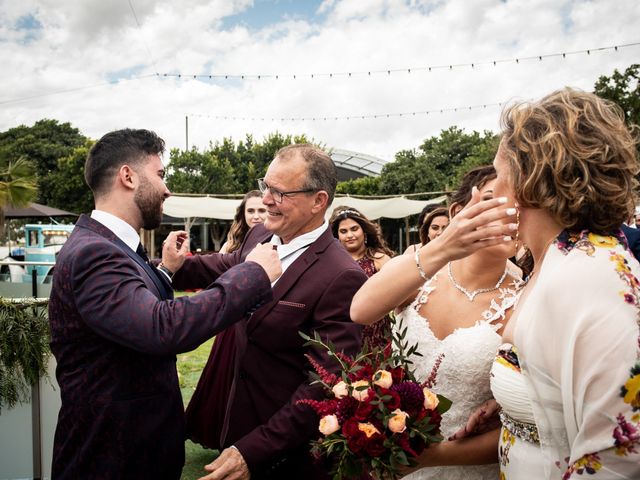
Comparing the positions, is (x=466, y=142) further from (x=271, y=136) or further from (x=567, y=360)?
(x=567, y=360)

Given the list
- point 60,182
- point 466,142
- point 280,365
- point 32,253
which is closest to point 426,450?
point 280,365

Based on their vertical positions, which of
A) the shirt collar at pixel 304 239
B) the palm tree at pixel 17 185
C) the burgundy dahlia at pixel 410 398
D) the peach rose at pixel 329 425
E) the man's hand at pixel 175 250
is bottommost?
the peach rose at pixel 329 425

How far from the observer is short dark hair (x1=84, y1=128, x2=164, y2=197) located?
94.4 inches

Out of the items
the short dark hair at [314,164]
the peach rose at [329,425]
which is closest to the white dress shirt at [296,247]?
the short dark hair at [314,164]

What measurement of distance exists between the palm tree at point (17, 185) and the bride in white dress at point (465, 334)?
1262 cm

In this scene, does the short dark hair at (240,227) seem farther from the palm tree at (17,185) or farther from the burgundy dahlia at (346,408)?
the palm tree at (17,185)

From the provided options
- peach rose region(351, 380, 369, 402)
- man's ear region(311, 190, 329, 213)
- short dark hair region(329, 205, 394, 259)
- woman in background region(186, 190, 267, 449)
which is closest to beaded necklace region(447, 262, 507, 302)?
man's ear region(311, 190, 329, 213)

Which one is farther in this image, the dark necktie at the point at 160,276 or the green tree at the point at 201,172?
the green tree at the point at 201,172

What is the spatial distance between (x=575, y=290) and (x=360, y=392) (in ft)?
2.52

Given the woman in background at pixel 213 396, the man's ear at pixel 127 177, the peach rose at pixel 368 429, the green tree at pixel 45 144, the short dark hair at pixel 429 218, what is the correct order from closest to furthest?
the peach rose at pixel 368 429 < the man's ear at pixel 127 177 < the woman in background at pixel 213 396 < the short dark hair at pixel 429 218 < the green tree at pixel 45 144

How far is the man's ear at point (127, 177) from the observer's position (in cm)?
239

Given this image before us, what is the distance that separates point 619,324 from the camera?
53.1 inches

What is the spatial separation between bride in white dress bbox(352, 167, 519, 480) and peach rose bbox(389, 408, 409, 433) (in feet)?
1.72

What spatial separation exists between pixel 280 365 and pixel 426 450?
78 cm
